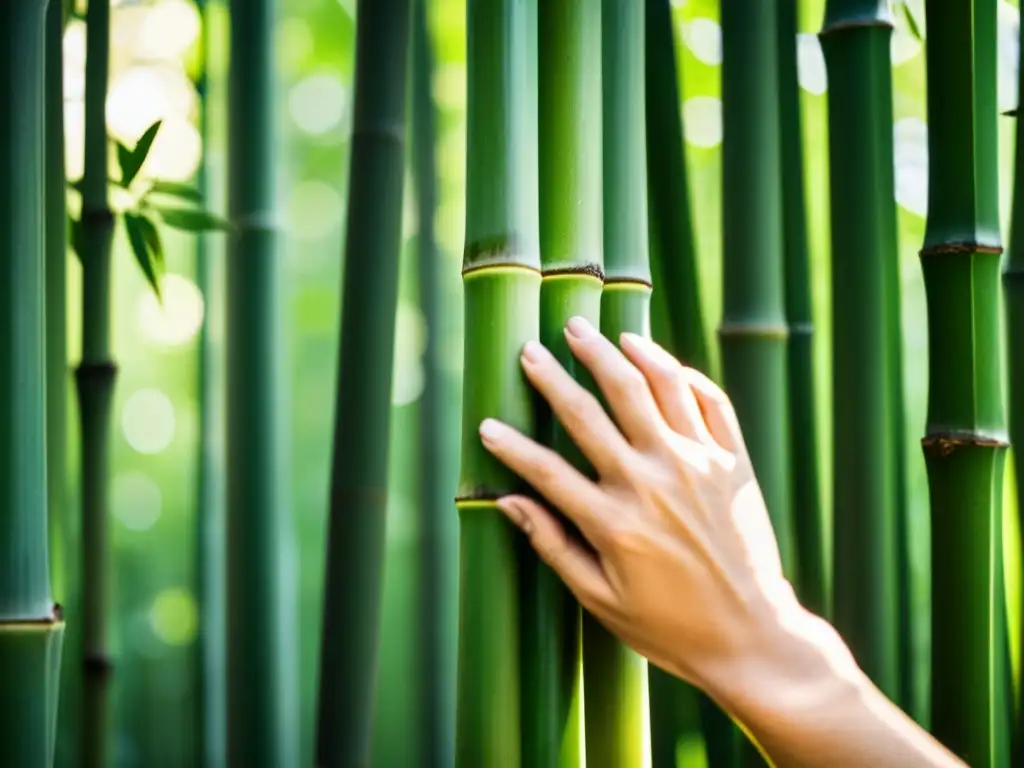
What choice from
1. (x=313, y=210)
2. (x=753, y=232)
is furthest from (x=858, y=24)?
(x=313, y=210)

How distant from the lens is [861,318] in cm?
107

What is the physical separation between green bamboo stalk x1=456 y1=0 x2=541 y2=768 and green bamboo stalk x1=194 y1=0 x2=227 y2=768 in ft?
3.45

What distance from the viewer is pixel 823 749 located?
0.78 m

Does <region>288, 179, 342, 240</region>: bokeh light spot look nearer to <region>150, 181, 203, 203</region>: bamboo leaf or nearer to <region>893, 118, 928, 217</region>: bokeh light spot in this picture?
<region>893, 118, 928, 217</region>: bokeh light spot

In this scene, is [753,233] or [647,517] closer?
[647,517]

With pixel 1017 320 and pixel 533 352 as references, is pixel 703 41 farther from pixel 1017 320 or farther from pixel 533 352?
pixel 533 352

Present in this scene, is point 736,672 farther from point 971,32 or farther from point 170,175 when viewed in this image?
point 170,175

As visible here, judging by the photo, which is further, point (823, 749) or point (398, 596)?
point (398, 596)

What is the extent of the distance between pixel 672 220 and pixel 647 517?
458mm

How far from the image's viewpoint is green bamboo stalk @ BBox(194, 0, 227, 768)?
1.80 metres

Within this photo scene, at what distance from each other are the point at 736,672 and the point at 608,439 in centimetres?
17

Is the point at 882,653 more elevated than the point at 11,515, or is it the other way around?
the point at 11,515

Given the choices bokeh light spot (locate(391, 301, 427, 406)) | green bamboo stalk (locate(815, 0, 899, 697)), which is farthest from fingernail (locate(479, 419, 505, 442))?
bokeh light spot (locate(391, 301, 427, 406))

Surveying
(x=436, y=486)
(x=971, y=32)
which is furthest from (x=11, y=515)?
(x=436, y=486)
